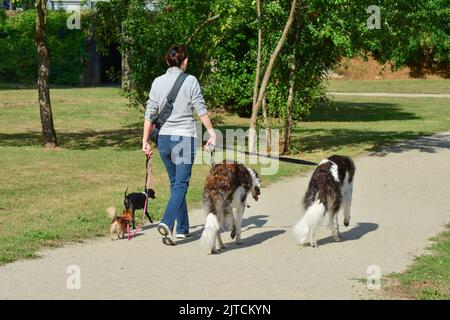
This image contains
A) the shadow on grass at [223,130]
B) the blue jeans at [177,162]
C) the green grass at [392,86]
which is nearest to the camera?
the blue jeans at [177,162]

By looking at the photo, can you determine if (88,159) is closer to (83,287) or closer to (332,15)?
(332,15)

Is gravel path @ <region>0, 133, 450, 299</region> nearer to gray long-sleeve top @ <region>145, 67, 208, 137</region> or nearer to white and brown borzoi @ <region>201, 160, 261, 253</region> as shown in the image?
white and brown borzoi @ <region>201, 160, 261, 253</region>

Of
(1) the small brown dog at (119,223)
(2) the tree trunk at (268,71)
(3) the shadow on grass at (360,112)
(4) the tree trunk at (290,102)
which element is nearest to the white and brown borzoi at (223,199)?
(1) the small brown dog at (119,223)

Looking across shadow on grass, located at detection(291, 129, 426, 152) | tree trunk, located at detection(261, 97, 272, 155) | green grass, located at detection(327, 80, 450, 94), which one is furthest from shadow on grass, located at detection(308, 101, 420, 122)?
tree trunk, located at detection(261, 97, 272, 155)

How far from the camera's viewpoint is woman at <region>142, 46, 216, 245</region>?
8.88m

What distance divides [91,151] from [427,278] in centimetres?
1217

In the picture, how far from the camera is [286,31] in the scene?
55.6 feet

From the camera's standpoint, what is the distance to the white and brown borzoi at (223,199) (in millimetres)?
8453

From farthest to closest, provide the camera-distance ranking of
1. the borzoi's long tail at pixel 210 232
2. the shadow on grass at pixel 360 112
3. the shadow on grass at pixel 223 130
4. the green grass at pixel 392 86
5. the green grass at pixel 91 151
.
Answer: the green grass at pixel 392 86
the shadow on grass at pixel 360 112
the shadow on grass at pixel 223 130
the green grass at pixel 91 151
the borzoi's long tail at pixel 210 232

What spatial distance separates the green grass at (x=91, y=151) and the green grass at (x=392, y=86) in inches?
244

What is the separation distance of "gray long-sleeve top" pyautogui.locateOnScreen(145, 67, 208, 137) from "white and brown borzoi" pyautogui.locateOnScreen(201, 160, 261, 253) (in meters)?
0.55

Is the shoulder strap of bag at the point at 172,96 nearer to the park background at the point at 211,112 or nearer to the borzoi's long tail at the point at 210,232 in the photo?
the borzoi's long tail at the point at 210,232

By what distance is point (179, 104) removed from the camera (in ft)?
29.1
